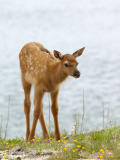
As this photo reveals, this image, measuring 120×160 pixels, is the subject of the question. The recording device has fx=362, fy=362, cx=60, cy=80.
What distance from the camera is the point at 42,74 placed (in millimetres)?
8789

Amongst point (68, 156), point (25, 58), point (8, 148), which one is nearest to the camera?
point (68, 156)

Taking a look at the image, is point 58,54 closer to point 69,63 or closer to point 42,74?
point 69,63

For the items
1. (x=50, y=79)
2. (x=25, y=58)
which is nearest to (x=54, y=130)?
(x=50, y=79)

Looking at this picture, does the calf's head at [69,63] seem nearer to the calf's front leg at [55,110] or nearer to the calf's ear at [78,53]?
the calf's ear at [78,53]

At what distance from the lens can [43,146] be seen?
7746mm

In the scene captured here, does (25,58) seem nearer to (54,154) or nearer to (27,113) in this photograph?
(27,113)

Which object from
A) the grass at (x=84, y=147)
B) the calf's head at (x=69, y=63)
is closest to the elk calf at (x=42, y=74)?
the calf's head at (x=69, y=63)

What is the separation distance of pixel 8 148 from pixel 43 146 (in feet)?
3.11

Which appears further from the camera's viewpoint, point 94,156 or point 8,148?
point 8,148

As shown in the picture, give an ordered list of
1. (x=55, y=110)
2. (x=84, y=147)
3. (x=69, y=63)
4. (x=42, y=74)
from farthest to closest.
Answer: (x=55, y=110) → (x=42, y=74) → (x=69, y=63) → (x=84, y=147)

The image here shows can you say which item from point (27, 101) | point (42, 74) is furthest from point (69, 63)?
point (27, 101)

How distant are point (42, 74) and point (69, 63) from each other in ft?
2.92

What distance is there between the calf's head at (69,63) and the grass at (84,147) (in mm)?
1443

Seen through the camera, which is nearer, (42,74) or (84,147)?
(84,147)
